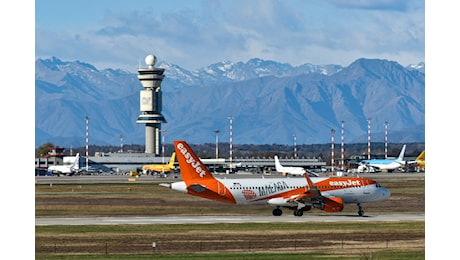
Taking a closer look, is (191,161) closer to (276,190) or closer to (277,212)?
(276,190)

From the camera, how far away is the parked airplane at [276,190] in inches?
3113

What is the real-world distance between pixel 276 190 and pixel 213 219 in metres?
8.08

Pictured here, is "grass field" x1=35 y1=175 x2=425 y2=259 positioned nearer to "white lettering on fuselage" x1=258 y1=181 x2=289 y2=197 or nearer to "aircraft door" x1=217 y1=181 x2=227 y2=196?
"white lettering on fuselage" x1=258 y1=181 x2=289 y2=197

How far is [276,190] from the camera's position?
80812 millimetres

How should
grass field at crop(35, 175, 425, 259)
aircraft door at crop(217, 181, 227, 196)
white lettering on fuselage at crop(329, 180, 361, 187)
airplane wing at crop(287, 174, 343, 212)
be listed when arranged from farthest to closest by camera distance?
white lettering on fuselage at crop(329, 180, 361, 187), aircraft door at crop(217, 181, 227, 196), airplane wing at crop(287, 174, 343, 212), grass field at crop(35, 175, 425, 259)

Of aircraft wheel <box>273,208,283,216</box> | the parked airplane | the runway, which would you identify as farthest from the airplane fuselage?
the runway

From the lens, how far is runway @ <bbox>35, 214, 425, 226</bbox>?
73.3 meters

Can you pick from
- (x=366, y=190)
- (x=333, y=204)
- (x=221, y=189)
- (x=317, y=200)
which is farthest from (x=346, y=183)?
(x=221, y=189)

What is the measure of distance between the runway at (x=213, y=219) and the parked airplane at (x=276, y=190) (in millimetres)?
1562

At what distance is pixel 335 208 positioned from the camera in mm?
79250

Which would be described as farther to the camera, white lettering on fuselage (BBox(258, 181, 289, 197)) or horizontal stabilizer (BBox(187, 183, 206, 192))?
white lettering on fuselage (BBox(258, 181, 289, 197))

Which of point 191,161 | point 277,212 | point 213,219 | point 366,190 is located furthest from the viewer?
point 366,190

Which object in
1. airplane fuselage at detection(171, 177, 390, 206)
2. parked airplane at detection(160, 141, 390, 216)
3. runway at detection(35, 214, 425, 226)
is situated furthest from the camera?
airplane fuselage at detection(171, 177, 390, 206)
